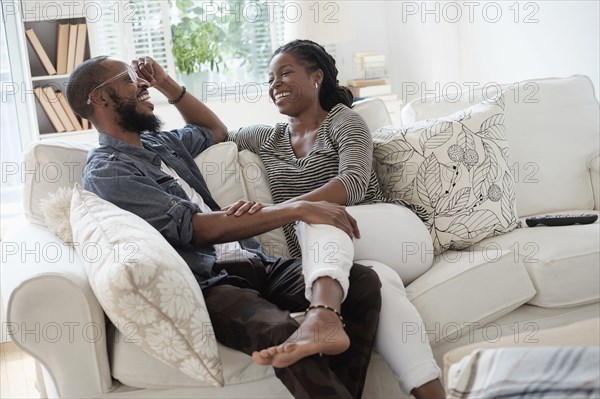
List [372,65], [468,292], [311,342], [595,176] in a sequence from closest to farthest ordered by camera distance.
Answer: [311,342]
[468,292]
[595,176]
[372,65]

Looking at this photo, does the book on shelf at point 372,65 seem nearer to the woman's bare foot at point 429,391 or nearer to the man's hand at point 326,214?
the man's hand at point 326,214

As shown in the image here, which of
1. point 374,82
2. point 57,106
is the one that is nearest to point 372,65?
point 374,82

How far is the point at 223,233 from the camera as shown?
80.7 inches

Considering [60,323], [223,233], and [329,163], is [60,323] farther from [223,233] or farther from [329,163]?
[329,163]

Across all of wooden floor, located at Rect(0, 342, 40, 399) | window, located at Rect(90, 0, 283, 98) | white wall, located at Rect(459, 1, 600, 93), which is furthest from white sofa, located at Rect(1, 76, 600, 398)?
window, located at Rect(90, 0, 283, 98)

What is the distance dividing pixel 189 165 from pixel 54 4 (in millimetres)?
1967

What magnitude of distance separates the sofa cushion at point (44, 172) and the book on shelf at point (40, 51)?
1.82 m

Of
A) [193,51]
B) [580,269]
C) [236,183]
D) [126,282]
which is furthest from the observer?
[193,51]

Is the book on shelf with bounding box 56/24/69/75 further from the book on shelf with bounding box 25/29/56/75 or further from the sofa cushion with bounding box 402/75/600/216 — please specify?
the sofa cushion with bounding box 402/75/600/216

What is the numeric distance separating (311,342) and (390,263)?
0.56m

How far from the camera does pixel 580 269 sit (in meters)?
2.23

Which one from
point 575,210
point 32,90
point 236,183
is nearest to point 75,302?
point 236,183

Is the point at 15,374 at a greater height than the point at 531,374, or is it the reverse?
the point at 531,374

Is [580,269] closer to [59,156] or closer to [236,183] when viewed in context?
[236,183]
